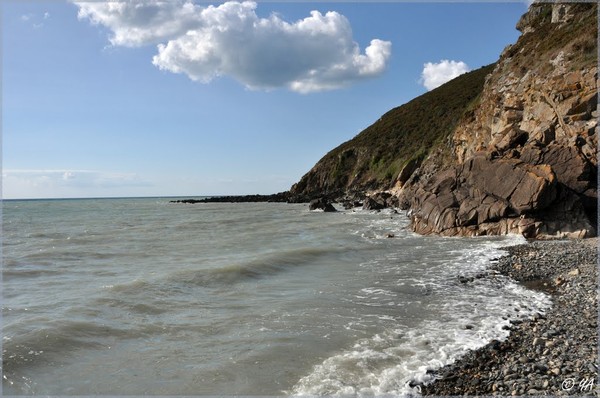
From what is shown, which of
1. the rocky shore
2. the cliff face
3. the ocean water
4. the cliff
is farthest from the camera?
the cliff

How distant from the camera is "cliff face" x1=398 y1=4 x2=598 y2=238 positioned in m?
21.8

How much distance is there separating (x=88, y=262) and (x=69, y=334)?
1111 cm

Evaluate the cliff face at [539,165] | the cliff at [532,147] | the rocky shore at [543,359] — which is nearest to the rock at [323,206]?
the cliff at [532,147]

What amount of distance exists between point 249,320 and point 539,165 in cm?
2035

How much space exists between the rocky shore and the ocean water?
43 cm

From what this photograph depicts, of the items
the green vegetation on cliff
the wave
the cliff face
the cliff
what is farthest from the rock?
the wave

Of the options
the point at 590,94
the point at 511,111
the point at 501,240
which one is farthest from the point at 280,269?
the point at 511,111

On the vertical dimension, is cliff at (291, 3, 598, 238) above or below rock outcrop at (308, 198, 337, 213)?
above

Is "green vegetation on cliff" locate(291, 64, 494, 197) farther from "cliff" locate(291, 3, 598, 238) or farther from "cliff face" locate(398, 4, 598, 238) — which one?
"cliff face" locate(398, 4, 598, 238)

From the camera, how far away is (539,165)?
23109 millimetres

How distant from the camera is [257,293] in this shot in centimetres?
1355

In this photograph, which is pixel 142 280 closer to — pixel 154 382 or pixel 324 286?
pixel 324 286

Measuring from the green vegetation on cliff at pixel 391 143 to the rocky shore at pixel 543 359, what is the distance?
199ft

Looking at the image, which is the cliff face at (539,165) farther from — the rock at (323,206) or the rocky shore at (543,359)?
the rock at (323,206)
